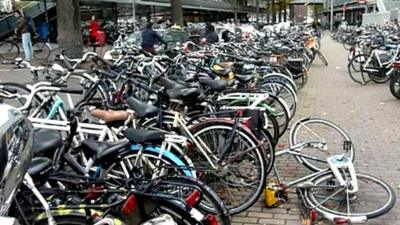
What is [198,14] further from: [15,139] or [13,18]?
[15,139]

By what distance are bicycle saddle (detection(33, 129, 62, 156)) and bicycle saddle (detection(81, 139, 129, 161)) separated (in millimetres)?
191

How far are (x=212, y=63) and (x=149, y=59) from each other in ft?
3.83

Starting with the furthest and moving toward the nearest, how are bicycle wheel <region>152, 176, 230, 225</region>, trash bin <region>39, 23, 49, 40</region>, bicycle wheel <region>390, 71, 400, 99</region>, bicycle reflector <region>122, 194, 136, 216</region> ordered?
1. trash bin <region>39, 23, 49, 40</region>
2. bicycle wheel <region>390, 71, 400, 99</region>
3. bicycle wheel <region>152, 176, 230, 225</region>
4. bicycle reflector <region>122, 194, 136, 216</region>

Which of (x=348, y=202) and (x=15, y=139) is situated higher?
(x=15, y=139)

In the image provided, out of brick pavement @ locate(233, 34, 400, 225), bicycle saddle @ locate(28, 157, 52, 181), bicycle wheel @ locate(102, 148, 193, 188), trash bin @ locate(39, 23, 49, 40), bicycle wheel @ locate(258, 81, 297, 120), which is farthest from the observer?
trash bin @ locate(39, 23, 49, 40)

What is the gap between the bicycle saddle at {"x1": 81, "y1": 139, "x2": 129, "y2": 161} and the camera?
9.88ft

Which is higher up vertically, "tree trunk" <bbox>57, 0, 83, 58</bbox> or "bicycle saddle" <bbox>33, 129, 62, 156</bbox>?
"tree trunk" <bbox>57, 0, 83, 58</bbox>

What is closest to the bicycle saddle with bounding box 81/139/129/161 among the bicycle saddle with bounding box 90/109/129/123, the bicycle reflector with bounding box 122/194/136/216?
the bicycle reflector with bounding box 122/194/136/216

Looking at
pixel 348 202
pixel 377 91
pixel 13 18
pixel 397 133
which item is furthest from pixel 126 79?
pixel 13 18

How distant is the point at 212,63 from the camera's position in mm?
8305

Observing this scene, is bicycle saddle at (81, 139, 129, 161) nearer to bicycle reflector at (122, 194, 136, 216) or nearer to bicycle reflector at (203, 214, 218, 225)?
bicycle reflector at (122, 194, 136, 216)

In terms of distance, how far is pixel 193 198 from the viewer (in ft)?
9.32

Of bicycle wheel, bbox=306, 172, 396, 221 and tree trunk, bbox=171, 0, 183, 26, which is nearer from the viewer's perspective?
bicycle wheel, bbox=306, 172, 396, 221

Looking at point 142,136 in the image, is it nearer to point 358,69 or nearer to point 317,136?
point 317,136
